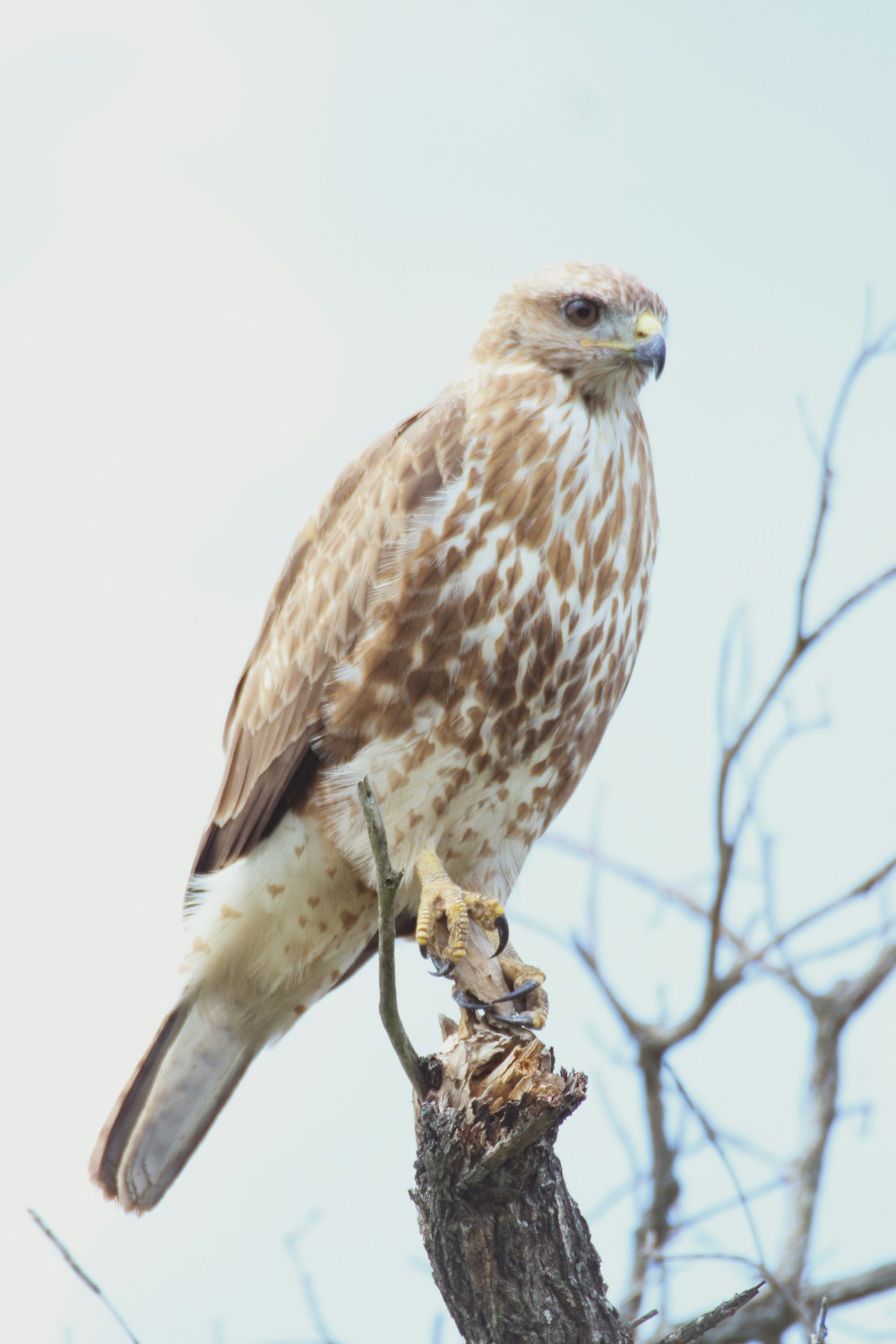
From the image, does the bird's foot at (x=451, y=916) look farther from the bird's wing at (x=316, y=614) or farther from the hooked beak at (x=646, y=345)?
the hooked beak at (x=646, y=345)

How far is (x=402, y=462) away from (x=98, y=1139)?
2.06 metres

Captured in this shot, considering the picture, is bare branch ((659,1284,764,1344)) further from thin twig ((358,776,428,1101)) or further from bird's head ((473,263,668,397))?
bird's head ((473,263,668,397))

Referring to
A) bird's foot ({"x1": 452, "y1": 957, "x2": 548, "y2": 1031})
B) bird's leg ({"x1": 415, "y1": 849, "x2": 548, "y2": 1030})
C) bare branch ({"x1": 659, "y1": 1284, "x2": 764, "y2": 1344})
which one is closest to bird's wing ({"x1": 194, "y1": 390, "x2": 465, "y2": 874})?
bird's leg ({"x1": 415, "y1": 849, "x2": 548, "y2": 1030})

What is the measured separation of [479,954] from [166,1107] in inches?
46.0

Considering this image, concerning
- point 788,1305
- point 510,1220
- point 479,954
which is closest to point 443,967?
point 479,954

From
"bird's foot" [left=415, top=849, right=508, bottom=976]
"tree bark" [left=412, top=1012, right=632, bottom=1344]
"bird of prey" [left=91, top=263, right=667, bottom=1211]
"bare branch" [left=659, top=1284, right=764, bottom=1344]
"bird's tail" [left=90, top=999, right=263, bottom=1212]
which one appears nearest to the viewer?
"bare branch" [left=659, top=1284, right=764, bottom=1344]

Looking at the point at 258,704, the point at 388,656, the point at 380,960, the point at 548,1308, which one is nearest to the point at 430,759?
the point at 388,656

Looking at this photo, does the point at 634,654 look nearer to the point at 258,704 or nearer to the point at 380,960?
the point at 258,704

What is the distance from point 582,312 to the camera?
4559 millimetres

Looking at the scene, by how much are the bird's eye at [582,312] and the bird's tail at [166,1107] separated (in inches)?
88.7

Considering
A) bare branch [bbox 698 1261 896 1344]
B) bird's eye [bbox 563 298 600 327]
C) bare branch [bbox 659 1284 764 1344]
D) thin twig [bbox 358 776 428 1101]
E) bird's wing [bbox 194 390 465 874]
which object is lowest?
bare branch [bbox 698 1261 896 1344]

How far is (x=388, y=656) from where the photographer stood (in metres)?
4.02

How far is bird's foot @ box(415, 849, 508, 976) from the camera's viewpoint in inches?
151

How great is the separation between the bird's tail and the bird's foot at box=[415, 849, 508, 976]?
3.14 feet
